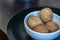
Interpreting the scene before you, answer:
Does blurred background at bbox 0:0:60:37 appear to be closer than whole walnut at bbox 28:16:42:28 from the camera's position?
No

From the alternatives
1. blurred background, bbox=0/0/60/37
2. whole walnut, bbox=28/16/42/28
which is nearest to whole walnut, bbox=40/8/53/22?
whole walnut, bbox=28/16/42/28

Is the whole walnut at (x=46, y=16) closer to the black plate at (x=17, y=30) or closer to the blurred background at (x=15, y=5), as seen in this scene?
the black plate at (x=17, y=30)

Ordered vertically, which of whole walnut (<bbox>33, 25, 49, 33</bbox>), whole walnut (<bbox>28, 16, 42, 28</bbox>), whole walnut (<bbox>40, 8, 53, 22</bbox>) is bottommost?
whole walnut (<bbox>33, 25, 49, 33</bbox>)

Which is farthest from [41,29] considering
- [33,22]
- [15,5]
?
[15,5]

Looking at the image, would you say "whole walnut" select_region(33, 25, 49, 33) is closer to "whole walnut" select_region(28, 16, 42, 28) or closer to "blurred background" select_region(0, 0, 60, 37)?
"whole walnut" select_region(28, 16, 42, 28)

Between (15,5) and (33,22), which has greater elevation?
(15,5)

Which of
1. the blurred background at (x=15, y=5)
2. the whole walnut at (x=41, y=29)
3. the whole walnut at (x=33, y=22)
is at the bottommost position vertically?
the whole walnut at (x=41, y=29)

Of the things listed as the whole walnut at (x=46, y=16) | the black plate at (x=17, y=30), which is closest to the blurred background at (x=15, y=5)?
the black plate at (x=17, y=30)

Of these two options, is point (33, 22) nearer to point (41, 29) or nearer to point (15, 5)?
point (41, 29)

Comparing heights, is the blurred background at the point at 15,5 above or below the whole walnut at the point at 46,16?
above

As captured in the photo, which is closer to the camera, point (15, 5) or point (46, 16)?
point (46, 16)

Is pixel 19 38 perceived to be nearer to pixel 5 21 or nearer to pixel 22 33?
pixel 22 33

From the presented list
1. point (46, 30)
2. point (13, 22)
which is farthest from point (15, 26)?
point (46, 30)
